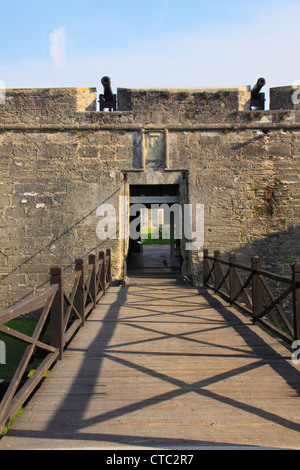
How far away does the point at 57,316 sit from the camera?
3.53 m

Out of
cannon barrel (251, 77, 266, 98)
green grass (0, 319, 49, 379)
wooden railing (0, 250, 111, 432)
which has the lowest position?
green grass (0, 319, 49, 379)

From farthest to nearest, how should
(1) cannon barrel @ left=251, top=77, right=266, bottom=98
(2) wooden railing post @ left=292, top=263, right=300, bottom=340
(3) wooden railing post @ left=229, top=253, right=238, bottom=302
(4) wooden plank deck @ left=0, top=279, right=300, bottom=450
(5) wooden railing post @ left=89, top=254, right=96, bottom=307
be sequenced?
1. (1) cannon barrel @ left=251, top=77, right=266, bottom=98
2. (3) wooden railing post @ left=229, top=253, right=238, bottom=302
3. (5) wooden railing post @ left=89, top=254, right=96, bottom=307
4. (2) wooden railing post @ left=292, top=263, right=300, bottom=340
5. (4) wooden plank deck @ left=0, top=279, right=300, bottom=450

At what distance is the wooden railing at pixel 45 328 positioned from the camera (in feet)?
7.75

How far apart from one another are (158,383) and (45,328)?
123 centimetres

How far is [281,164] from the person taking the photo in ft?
27.2

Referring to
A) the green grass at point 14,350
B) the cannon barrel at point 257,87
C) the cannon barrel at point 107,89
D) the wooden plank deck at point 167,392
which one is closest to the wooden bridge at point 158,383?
the wooden plank deck at point 167,392

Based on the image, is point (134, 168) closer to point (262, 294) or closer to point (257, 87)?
point (257, 87)

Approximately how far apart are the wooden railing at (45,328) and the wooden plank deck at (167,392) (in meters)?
0.14

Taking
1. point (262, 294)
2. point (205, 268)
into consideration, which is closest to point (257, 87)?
point (205, 268)

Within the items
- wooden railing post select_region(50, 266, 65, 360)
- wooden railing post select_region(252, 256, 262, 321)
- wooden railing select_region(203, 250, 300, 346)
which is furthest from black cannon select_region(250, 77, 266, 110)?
wooden railing post select_region(50, 266, 65, 360)

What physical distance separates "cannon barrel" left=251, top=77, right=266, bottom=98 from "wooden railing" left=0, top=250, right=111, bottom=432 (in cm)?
551

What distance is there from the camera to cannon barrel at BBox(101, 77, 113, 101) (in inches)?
318

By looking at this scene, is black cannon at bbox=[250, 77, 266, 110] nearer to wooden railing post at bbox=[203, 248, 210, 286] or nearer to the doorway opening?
the doorway opening
